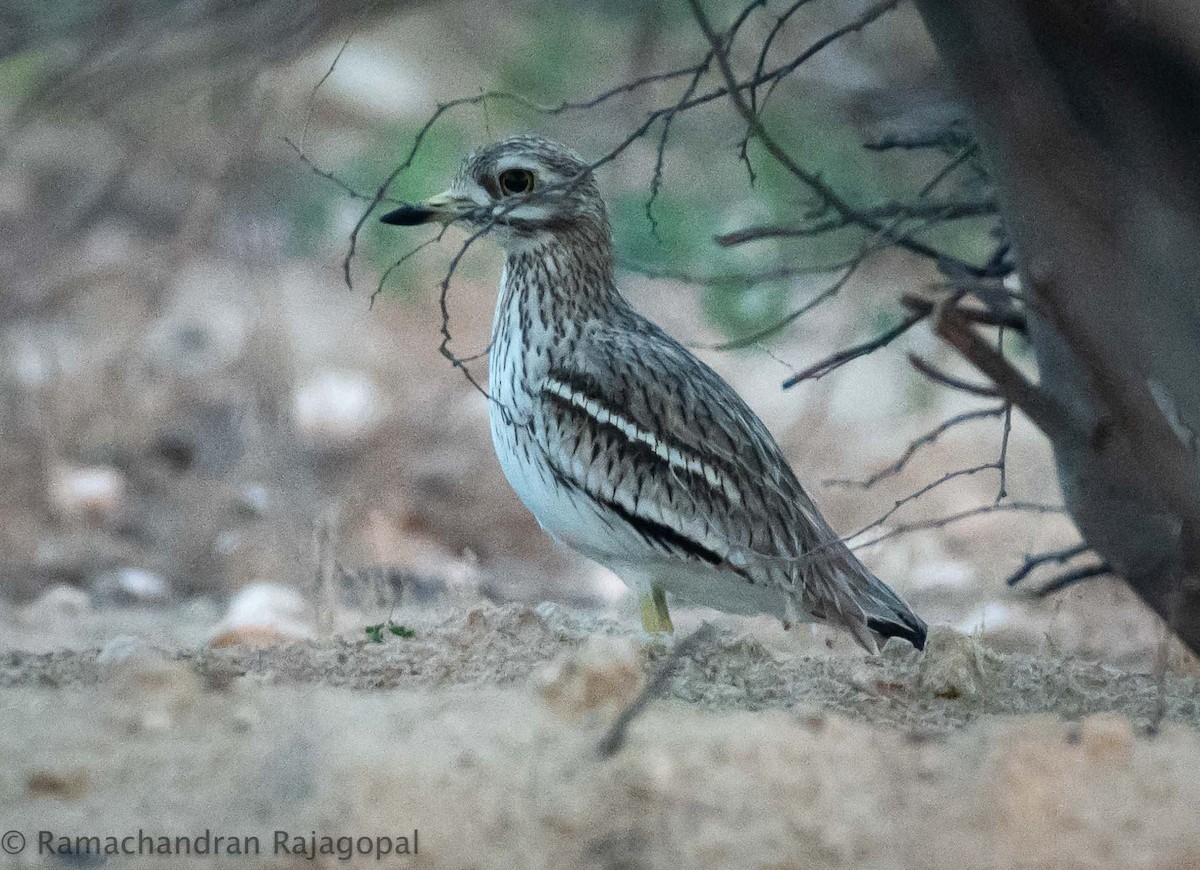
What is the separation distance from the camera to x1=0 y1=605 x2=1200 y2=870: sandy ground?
227cm

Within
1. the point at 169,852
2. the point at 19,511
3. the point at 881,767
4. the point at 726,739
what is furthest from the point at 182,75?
the point at 19,511

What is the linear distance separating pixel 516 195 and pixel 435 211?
21 cm

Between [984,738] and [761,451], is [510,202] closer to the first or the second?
[761,451]

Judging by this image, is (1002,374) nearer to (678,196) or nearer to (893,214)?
(893,214)

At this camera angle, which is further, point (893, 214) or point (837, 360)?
point (893, 214)

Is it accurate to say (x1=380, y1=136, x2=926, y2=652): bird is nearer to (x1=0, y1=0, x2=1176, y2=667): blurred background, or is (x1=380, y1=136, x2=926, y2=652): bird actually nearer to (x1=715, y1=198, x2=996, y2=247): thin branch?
(x1=0, y1=0, x2=1176, y2=667): blurred background

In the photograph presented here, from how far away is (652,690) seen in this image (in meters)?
2.60

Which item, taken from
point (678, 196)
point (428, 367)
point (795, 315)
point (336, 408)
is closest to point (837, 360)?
point (795, 315)

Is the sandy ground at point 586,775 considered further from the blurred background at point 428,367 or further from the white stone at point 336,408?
the white stone at point 336,408

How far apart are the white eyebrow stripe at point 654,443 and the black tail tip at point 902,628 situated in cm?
43

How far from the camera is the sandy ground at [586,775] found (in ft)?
7.43

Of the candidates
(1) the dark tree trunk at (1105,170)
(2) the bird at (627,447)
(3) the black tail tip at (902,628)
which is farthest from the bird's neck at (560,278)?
(1) the dark tree trunk at (1105,170)

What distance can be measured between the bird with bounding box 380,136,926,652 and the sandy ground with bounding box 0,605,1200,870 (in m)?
0.69

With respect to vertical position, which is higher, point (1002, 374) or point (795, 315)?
point (795, 315)
